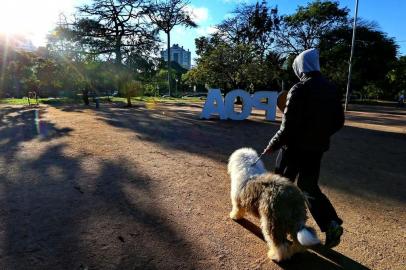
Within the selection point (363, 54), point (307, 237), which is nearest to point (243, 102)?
point (307, 237)

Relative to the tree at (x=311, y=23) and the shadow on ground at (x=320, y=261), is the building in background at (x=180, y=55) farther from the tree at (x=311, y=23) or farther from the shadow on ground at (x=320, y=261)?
the shadow on ground at (x=320, y=261)

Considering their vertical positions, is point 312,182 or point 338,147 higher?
point 312,182

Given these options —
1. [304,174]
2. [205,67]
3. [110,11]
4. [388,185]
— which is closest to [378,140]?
[388,185]

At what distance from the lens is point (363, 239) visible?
3.61 meters

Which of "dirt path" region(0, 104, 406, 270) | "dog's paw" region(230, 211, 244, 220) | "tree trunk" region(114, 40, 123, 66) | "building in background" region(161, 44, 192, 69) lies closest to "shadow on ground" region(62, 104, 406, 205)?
"dirt path" region(0, 104, 406, 270)

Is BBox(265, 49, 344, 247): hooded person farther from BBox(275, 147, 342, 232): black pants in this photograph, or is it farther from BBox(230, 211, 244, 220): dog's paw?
BBox(230, 211, 244, 220): dog's paw

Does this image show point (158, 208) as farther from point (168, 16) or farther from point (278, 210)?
point (168, 16)

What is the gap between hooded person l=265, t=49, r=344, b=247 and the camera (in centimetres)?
311

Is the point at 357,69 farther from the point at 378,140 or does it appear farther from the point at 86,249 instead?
the point at 86,249

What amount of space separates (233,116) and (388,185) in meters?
8.74

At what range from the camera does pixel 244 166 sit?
3697mm

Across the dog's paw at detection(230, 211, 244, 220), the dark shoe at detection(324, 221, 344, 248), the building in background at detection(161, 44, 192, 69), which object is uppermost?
the building in background at detection(161, 44, 192, 69)

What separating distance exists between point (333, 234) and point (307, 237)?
1.90 feet

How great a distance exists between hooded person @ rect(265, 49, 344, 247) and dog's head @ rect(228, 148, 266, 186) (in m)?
0.35
